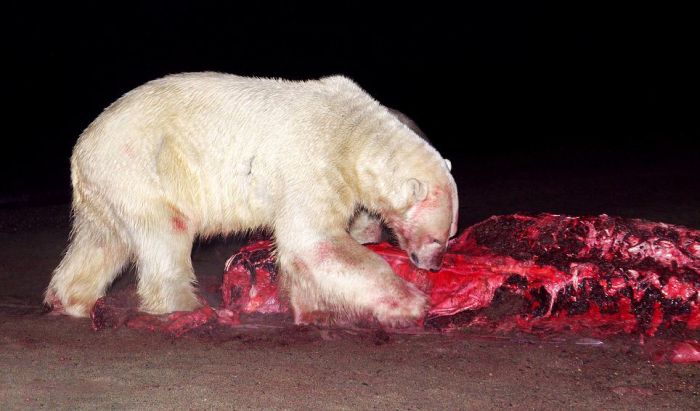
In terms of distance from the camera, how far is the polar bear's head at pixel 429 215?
4.64m

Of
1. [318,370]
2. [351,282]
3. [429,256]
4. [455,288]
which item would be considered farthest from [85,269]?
[455,288]

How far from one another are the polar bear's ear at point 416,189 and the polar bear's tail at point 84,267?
204 centimetres

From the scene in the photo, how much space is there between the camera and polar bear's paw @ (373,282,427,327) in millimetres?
4672

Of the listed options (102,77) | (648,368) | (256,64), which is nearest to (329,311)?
(648,368)

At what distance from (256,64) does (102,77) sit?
16.8ft

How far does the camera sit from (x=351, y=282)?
4.71 m

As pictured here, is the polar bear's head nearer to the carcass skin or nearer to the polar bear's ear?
the polar bear's ear

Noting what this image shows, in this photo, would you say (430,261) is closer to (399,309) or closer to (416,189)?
(399,309)

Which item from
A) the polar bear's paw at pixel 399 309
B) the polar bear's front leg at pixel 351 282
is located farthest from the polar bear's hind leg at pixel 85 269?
the polar bear's paw at pixel 399 309

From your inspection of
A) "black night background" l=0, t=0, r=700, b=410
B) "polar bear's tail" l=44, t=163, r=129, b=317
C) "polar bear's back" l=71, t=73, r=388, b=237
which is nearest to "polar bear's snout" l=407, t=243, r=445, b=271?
"black night background" l=0, t=0, r=700, b=410

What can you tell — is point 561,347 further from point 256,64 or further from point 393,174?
point 256,64

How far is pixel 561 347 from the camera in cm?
442

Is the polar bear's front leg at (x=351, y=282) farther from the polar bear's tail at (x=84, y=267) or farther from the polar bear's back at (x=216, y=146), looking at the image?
the polar bear's tail at (x=84, y=267)

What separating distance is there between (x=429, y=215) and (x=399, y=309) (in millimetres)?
570
